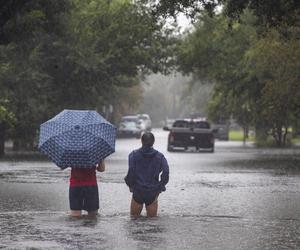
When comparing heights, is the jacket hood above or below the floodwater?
above

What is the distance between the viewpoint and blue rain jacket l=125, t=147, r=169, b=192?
41.6 ft

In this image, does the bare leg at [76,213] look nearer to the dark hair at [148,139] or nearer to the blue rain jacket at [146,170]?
the blue rain jacket at [146,170]

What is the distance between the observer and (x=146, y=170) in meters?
12.7

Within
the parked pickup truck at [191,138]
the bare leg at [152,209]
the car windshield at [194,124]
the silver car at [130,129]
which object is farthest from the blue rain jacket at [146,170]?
the silver car at [130,129]

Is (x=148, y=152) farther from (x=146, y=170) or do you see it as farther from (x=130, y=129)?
(x=130, y=129)

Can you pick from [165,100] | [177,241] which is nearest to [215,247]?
[177,241]

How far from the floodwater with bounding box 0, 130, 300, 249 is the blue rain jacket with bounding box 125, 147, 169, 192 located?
0.52 metres

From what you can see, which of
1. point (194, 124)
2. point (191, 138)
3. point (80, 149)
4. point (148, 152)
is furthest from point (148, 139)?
point (194, 124)

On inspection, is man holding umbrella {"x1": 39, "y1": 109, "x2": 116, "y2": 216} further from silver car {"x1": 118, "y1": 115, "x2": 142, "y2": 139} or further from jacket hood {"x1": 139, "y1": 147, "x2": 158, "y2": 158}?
silver car {"x1": 118, "y1": 115, "x2": 142, "y2": 139}

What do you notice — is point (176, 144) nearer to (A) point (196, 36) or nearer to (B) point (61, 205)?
(A) point (196, 36)

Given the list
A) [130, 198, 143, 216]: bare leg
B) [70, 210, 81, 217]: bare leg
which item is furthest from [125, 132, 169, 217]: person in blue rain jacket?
[70, 210, 81, 217]: bare leg

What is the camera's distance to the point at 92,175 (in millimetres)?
12641

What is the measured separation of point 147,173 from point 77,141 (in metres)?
1.23

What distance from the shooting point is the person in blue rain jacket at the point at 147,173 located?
41.5 ft
